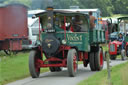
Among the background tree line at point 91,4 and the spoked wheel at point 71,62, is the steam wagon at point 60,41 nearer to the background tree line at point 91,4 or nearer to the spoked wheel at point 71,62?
the spoked wheel at point 71,62

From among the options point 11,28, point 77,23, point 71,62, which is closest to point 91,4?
point 11,28

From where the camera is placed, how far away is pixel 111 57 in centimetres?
2342

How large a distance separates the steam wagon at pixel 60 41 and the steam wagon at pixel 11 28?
956 centimetres

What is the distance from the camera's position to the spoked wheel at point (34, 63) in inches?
539

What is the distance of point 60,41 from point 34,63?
3.96 ft

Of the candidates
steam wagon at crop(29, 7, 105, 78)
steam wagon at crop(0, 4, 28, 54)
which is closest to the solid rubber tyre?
steam wagon at crop(29, 7, 105, 78)

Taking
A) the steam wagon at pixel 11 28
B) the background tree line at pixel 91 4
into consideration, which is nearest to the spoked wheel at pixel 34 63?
the background tree line at pixel 91 4

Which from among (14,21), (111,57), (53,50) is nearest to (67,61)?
(53,50)

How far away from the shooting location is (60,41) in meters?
14.0

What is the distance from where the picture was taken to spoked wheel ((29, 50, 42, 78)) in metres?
13.7

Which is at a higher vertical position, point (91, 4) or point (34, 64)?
point (91, 4)

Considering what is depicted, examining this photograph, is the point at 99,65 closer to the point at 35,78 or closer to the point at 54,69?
the point at 54,69

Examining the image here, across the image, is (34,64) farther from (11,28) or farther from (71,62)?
(11,28)

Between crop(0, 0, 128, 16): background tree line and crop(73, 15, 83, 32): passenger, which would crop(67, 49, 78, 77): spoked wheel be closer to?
crop(73, 15, 83, 32): passenger
